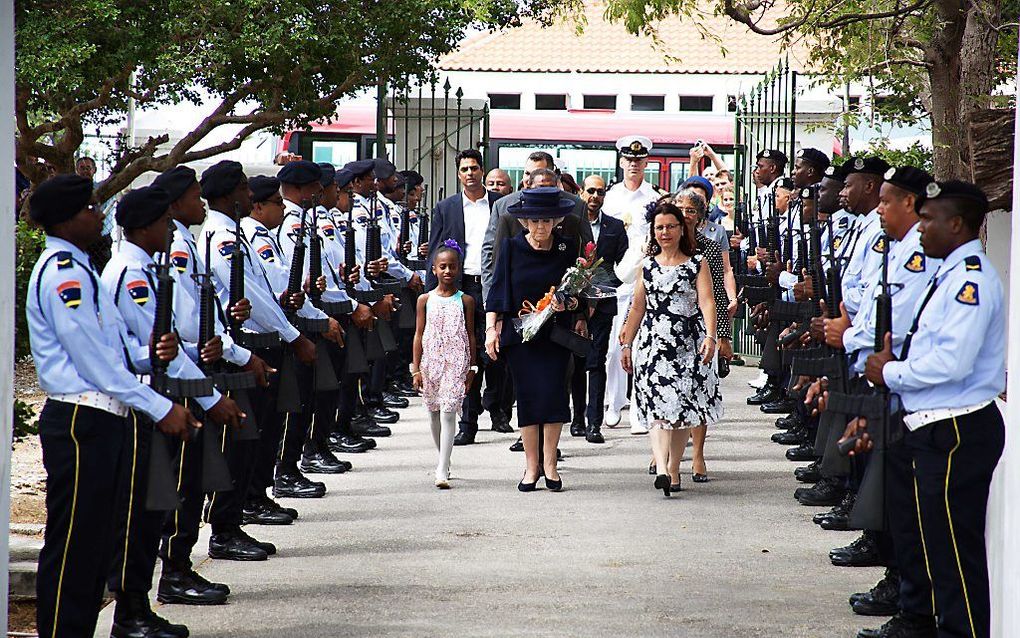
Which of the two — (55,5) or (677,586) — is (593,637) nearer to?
(677,586)

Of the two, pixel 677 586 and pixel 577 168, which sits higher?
pixel 577 168

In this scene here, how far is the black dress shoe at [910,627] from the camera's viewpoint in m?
6.34

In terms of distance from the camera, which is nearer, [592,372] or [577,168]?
[592,372]

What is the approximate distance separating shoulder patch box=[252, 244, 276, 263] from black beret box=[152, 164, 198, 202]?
182 centimetres

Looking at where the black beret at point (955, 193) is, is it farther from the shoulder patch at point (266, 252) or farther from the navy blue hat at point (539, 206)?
the navy blue hat at point (539, 206)

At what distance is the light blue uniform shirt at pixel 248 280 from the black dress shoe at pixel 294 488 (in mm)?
1962

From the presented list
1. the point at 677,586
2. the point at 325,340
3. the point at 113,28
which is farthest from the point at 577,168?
the point at 677,586

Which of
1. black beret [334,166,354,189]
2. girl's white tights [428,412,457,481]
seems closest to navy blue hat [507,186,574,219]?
girl's white tights [428,412,457,481]

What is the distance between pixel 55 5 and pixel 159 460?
8.26 m

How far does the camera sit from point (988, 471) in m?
5.74

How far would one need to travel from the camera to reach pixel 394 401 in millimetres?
15094

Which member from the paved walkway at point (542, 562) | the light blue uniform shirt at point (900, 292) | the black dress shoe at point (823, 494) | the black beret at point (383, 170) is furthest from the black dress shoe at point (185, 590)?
the black beret at point (383, 170)

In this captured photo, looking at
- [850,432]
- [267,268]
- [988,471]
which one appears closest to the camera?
[988,471]

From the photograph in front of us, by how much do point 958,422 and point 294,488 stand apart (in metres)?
5.36
